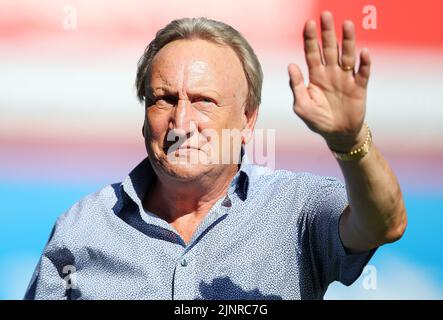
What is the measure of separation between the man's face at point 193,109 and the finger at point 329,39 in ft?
1.83

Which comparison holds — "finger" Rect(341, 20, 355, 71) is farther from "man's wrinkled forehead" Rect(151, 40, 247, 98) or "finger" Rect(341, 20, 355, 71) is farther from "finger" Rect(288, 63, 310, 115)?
"man's wrinkled forehead" Rect(151, 40, 247, 98)

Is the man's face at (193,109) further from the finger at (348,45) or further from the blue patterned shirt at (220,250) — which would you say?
the finger at (348,45)

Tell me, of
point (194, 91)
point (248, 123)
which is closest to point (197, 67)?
point (194, 91)

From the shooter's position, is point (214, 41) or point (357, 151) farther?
point (214, 41)

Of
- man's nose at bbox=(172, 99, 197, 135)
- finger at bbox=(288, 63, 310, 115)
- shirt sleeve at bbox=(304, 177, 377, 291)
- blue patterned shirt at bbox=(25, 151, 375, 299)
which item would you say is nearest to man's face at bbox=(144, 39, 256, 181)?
man's nose at bbox=(172, 99, 197, 135)

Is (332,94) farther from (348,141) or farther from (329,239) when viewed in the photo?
(329,239)

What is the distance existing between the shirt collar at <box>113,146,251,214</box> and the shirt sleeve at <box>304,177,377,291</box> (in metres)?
0.22

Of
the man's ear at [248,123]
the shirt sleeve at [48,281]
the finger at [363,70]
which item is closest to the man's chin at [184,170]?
the man's ear at [248,123]

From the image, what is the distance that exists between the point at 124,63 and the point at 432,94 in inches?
42.5

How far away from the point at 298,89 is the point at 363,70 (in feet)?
0.43

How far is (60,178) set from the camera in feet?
9.65

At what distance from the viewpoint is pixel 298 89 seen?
163 centimetres

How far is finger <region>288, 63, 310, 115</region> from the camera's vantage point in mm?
1622

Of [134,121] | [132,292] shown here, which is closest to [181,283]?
[132,292]
